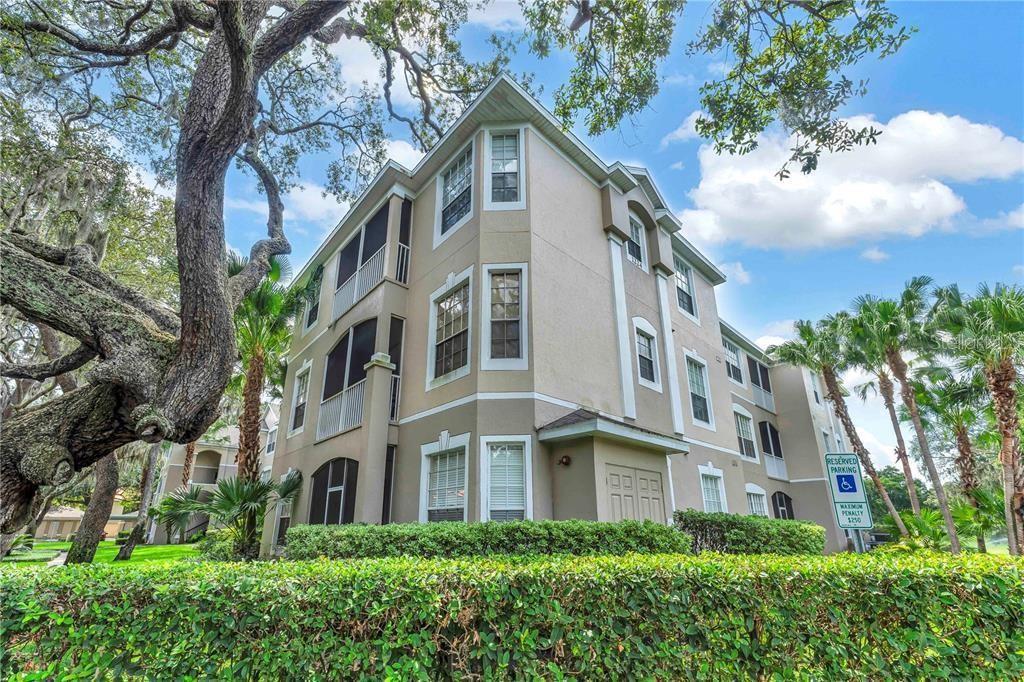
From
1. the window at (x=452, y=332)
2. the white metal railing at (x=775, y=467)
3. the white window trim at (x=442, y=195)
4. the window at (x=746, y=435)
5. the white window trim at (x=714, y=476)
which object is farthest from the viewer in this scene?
the white metal railing at (x=775, y=467)

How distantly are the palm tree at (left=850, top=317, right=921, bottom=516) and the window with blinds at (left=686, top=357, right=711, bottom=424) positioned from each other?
23.7 ft

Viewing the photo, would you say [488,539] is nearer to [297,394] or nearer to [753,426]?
[297,394]

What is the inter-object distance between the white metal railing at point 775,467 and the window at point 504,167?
648 inches

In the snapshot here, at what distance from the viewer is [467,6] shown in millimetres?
9164

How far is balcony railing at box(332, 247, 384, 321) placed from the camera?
12562 mm

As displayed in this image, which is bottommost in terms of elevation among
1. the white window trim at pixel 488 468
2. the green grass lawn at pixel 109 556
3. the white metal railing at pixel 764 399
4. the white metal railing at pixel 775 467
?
the green grass lawn at pixel 109 556

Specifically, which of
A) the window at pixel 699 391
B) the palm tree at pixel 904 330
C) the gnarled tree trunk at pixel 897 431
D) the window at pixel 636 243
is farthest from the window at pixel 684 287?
the gnarled tree trunk at pixel 897 431

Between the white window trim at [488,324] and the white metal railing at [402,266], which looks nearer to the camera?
the white window trim at [488,324]

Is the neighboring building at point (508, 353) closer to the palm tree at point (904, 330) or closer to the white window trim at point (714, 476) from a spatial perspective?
the white window trim at point (714, 476)

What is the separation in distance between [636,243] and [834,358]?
11161 millimetres

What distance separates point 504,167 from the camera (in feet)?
36.3

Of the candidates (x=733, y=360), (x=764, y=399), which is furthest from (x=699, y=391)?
(x=764, y=399)

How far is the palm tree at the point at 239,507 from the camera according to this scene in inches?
419

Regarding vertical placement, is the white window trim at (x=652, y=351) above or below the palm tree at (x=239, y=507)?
above
